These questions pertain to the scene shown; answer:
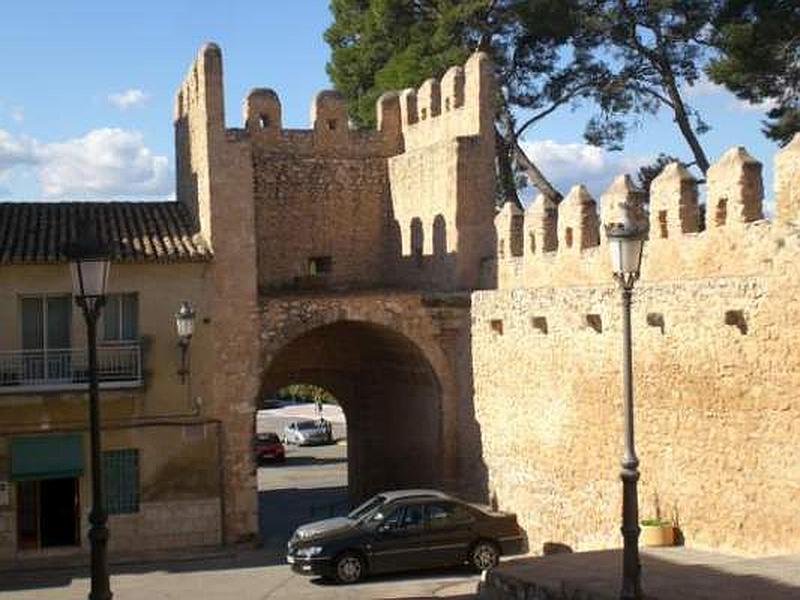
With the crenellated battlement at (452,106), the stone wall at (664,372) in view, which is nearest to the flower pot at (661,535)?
the stone wall at (664,372)

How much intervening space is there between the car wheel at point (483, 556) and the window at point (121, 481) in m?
6.08

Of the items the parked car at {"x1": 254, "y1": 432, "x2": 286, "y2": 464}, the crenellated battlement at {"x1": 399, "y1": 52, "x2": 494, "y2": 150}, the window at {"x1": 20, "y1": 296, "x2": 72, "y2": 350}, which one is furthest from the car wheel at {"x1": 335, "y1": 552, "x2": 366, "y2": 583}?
the parked car at {"x1": 254, "y1": 432, "x2": 286, "y2": 464}

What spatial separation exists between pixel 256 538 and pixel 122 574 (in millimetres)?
2780

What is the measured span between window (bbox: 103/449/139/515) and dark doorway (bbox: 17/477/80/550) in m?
0.57

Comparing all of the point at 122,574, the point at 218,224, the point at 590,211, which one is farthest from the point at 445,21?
the point at 122,574

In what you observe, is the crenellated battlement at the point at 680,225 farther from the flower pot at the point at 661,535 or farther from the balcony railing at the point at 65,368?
the balcony railing at the point at 65,368

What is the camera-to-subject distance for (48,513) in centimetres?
2039

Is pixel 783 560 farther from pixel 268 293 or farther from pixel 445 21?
pixel 445 21

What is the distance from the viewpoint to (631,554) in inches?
406

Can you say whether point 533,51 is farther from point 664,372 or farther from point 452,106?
point 664,372

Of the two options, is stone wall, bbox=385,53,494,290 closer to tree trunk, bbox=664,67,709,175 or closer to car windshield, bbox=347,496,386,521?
car windshield, bbox=347,496,386,521

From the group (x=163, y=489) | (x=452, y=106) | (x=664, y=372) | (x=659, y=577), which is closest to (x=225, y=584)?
(x=163, y=489)

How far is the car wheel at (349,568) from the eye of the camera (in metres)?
17.4

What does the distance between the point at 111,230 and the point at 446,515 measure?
833 cm
